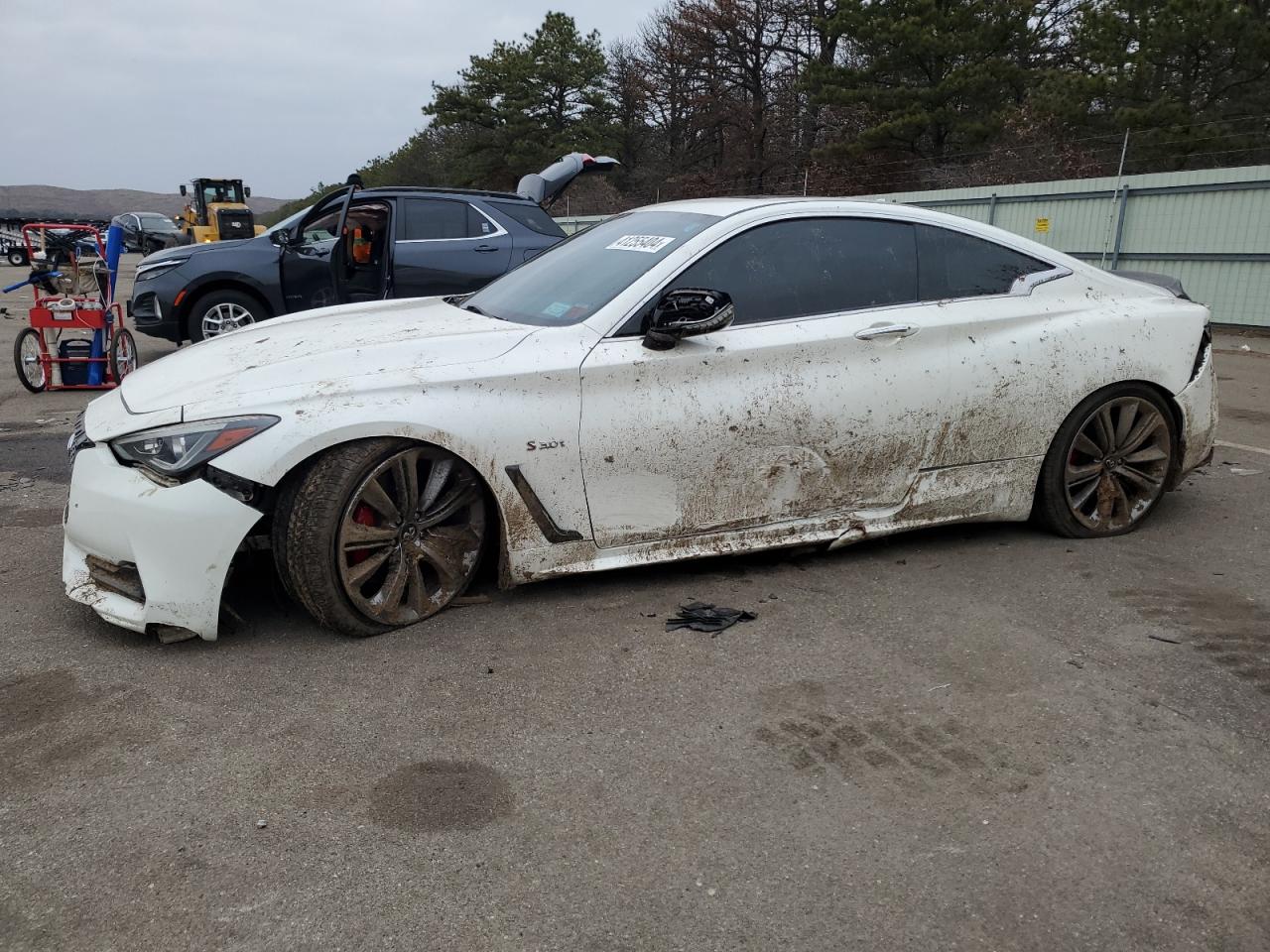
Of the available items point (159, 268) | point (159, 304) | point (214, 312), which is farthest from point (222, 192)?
point (214, 312)

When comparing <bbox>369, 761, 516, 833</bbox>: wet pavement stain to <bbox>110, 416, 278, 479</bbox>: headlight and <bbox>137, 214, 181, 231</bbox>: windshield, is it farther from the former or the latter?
<bbox>137, 214, 181, 231</bbox>: windshield

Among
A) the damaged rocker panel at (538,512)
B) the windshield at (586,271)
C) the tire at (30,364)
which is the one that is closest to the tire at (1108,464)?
the windshield at (586,271)

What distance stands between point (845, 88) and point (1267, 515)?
28.4 metres

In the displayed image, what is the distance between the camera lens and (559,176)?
11.3m

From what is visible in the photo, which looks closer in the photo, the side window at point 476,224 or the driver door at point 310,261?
the side window at point 476,224

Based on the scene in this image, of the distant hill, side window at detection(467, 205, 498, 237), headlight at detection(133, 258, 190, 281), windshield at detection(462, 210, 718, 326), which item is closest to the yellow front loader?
headlight at detection(133, 258, 190, 281)

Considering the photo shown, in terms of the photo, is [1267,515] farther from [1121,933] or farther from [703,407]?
[1121,933]

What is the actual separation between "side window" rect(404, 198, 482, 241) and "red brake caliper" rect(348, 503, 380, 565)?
5.94 metres

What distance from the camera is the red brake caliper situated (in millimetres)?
3422

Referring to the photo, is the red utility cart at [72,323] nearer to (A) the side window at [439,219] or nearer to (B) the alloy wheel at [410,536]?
(A) the side window at [439,219]

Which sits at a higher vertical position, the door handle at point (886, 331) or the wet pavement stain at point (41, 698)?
the door handle at point (886, 331)

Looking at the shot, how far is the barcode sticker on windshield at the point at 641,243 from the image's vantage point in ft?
13.2

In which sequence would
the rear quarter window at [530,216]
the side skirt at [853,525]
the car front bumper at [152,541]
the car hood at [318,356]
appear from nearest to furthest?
the car front bumper at [152,541], the car hood at [318,356], the side skirt at [853,525], the rear quarter window at [530,216]

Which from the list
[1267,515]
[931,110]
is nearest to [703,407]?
[1267,515]
